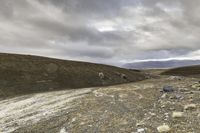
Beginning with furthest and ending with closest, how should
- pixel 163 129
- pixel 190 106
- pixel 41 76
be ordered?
pixel 41 76
pixel 190 106
pixel 163 129

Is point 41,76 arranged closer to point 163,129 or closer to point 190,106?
point 190,106

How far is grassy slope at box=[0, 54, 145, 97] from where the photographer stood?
124 ft

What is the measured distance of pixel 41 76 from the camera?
42875 mm

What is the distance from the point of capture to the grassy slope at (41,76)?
37812 mm

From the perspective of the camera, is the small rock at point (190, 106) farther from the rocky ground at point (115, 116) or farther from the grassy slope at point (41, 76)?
the grassy slope at point (41, 76)

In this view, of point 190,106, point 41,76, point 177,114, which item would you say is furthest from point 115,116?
point 41,76

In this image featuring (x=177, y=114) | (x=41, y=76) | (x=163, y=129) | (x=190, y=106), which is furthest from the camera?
(x=41, y=76)

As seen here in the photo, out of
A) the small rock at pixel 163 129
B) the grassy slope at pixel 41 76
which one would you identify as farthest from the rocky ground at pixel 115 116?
the grassy slope at pixel 41 76

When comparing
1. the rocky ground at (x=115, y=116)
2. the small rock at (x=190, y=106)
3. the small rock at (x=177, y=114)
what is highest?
the small rock at (x=190, y=106)

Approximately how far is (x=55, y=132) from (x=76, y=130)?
1.25 m

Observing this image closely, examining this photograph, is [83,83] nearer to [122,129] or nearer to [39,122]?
[39,122]

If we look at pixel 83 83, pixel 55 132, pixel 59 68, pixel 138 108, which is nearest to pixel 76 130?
pixel 55 132

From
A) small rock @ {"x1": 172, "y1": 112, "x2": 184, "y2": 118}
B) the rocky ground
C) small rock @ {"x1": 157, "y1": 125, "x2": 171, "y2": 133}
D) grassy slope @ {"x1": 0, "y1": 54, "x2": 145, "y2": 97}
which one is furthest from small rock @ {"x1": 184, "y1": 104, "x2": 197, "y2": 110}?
grassy slope @ {"x1": 0, "y1": 54, "x2": 145, "y2": 97}

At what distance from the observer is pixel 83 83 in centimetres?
Answer: 4369
